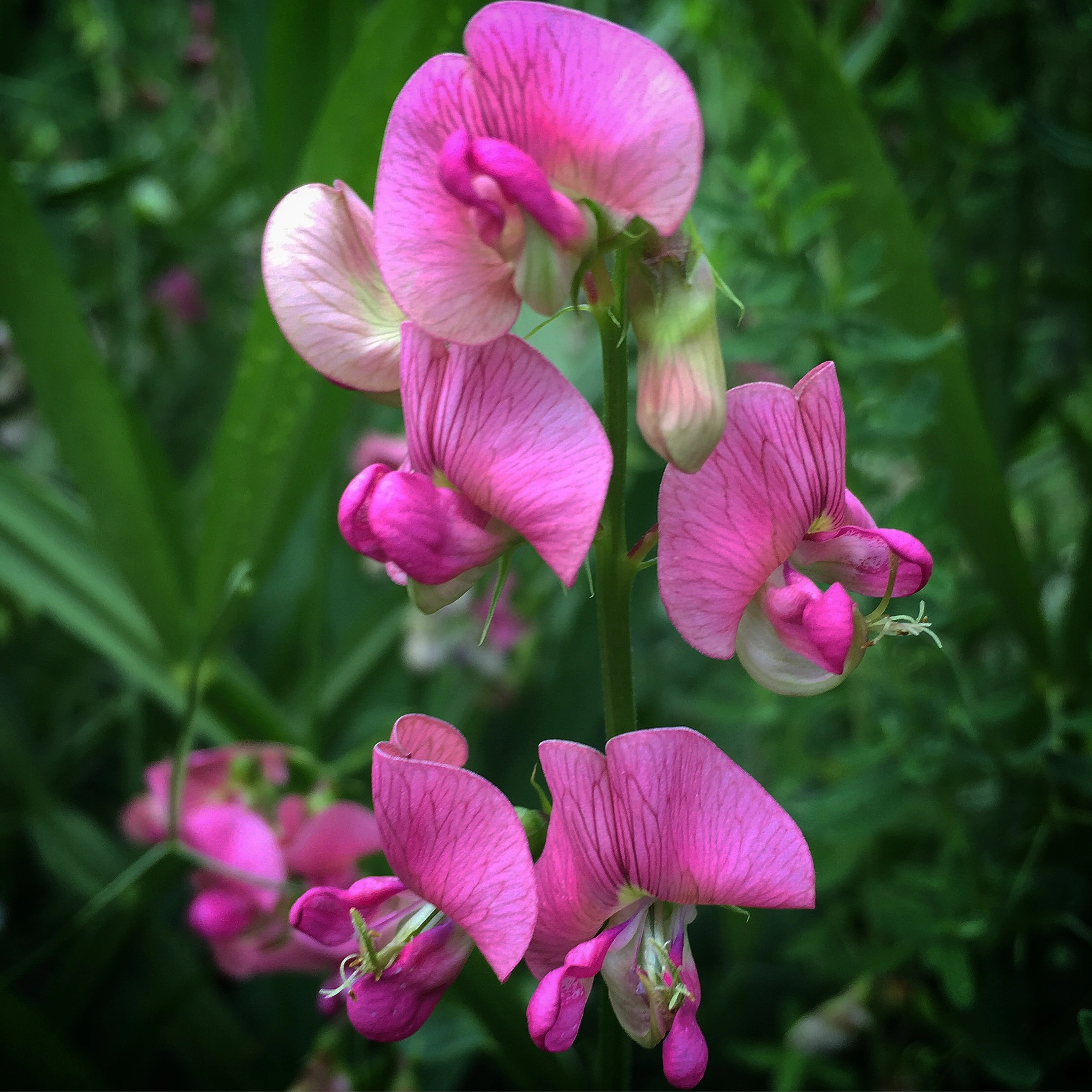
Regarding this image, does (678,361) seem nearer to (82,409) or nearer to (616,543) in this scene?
(616,543)

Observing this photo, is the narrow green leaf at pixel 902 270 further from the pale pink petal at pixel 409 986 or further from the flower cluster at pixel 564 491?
the pale pink petal at pixel 409 986

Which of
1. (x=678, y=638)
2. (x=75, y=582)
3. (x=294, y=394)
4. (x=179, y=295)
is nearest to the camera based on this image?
(x=294, y=394)

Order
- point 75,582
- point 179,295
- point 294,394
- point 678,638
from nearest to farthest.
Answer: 1. point 294,394
2. point 75,582
3. point 678,638
4. point 179,295

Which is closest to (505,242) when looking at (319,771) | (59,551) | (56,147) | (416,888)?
(416,888)

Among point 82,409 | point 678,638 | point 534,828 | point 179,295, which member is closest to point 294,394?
point 82,409

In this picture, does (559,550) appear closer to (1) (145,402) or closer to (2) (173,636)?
(2) (173,636)

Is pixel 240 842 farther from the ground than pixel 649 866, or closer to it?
closer to it

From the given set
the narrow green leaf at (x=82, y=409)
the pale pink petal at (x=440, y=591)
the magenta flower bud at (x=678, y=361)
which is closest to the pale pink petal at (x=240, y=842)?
the narrow green leaf at (x=82, y=409)
